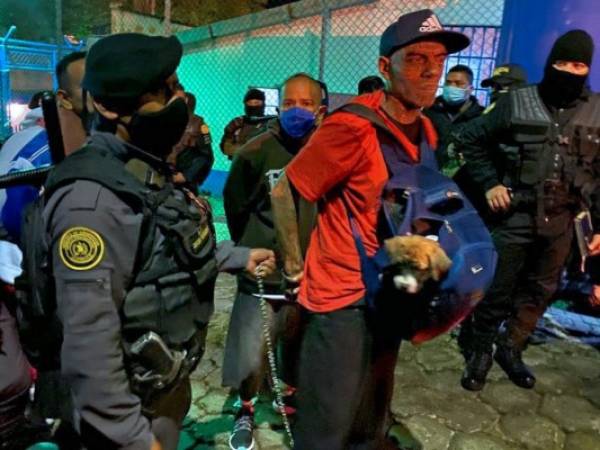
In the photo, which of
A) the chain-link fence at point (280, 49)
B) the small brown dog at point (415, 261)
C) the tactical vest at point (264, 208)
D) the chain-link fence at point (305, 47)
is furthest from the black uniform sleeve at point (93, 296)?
the chain-link fence at point (305, 47)

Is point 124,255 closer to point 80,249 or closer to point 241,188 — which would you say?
point 80,249

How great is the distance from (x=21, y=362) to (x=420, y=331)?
1536mm

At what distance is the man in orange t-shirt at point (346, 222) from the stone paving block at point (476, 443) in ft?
4.15

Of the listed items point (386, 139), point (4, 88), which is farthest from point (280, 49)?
point (386, 139)

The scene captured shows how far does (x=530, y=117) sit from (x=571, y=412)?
6.57ft

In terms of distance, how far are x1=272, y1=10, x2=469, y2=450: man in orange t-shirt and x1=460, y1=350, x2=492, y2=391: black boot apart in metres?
1.85

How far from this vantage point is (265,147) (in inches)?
124

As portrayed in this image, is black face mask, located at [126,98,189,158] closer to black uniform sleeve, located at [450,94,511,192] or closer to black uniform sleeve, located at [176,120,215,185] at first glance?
black uniform sleeve, located at [450,94,511,192]

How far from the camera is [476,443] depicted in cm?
330

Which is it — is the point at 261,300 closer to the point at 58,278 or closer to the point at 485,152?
the point at 58,278

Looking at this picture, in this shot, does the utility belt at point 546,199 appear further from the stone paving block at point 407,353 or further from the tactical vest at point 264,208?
the tactical vest at point 264,208

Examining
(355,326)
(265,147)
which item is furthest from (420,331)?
(265,147)

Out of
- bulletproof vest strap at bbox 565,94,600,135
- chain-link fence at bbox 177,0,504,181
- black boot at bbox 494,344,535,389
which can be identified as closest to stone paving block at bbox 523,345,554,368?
black boot at bbox 494,344,535,389

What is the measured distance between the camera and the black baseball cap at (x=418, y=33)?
217cm
